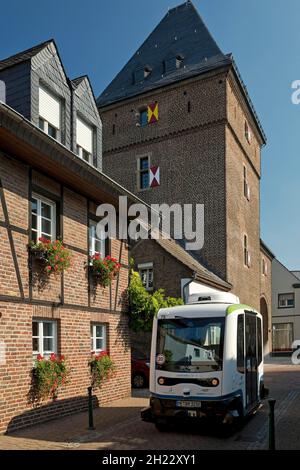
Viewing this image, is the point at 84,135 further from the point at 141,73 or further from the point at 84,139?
the point at 141,73

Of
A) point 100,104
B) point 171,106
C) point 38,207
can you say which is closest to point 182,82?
point 171,106

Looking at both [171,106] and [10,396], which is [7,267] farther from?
[171,106]

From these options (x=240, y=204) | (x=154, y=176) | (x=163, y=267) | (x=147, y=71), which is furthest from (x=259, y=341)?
(x=147, y=71)

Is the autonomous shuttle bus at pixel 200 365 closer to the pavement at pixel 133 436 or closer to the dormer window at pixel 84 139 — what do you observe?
the pavement at pixel 133 436

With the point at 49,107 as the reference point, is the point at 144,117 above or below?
above

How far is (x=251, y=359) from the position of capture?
11.5 meters

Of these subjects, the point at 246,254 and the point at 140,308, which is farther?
the point at 246,254

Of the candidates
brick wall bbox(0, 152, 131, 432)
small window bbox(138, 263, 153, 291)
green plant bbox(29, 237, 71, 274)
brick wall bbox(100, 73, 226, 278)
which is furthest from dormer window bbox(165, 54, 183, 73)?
green plant bbox(29, 237, 71, 274)

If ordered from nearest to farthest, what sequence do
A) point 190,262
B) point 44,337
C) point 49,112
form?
point 44,337
point 49,112
point 190,262

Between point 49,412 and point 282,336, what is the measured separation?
120 ft

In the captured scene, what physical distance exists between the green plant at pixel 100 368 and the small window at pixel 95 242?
104 inches

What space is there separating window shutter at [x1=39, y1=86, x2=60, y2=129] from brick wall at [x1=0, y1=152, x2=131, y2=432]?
1672 mm

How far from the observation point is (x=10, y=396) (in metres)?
9.77

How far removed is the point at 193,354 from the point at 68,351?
10.8 feet
